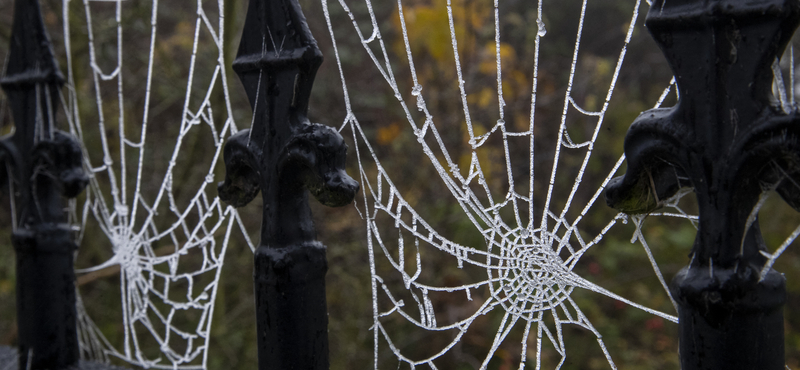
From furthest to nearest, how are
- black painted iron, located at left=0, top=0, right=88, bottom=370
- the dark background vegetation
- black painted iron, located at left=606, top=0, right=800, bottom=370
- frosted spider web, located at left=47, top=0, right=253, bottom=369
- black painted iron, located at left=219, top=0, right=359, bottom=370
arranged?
the dark background vegetation, frosted spider web, located at left=47, top=0, right=253, bottom=369, black painted iron, located at left=0, top=0, right=88, bottom=370, black painted iron, located at left=219, top=0, right=359, bottom=370, black painted iron, located at left=606, top=0, right=800, bottom=370

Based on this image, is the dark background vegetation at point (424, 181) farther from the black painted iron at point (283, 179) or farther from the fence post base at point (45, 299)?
the black painted iron at point (283, 179)

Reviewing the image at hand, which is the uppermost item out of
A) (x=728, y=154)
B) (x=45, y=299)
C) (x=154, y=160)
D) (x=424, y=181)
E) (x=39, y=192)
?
(x=154, y=160)

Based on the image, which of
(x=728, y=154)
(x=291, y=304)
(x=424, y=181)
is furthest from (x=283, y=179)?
(x=424, y=181)

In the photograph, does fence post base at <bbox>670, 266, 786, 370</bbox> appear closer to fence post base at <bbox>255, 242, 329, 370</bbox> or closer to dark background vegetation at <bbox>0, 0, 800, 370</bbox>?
fence post base at <bbox>255, 242, 329, 370</bbox>

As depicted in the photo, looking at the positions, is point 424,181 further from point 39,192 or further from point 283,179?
point 283,179

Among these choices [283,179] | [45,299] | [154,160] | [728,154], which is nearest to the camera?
[728,154]

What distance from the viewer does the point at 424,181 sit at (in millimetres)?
4441

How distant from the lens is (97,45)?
3.96 meters

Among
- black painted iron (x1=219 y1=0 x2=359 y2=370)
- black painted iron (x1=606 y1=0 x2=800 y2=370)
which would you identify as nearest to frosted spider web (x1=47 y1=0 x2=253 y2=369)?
black painted iron (x1=219 y1=0 x2=359 y2=370)

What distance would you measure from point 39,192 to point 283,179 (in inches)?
47.2

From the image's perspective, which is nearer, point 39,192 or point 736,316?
point 736,316

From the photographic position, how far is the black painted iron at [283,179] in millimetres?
1210

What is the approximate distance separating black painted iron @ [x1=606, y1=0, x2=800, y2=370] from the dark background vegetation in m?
2.82

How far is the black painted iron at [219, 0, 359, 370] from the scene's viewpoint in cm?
121
